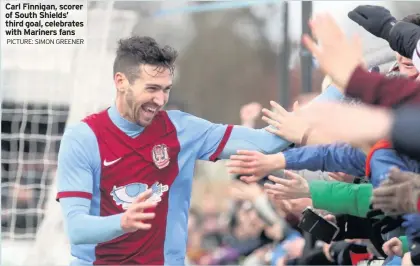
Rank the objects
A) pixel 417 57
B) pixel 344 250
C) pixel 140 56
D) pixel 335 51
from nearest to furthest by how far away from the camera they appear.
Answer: pixel 335 51 < pixel 417 57 < pixel 140 56 < pixel 344 250

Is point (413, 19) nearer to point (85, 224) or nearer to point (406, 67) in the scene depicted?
point (406, 67)

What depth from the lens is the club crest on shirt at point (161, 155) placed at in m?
2.97

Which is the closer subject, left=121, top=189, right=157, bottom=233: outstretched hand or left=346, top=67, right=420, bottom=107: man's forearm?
left=346, top=67, right=420, bottom=107: man's forearm

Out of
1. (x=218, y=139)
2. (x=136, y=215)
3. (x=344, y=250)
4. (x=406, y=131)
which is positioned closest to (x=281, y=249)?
(x=344, y=250)

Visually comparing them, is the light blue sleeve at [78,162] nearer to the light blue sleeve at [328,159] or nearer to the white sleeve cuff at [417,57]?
the light blue sleeve at [328,159]

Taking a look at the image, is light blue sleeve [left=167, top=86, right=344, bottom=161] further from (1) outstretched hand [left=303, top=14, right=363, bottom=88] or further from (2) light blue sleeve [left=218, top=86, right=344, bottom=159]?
(1) outstretched hand [left=303, top=14, right=363, bottom=88]

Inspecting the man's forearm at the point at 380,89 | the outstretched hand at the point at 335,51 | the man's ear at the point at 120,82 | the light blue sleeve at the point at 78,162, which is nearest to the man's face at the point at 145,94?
the man's ear at the point at 120,82

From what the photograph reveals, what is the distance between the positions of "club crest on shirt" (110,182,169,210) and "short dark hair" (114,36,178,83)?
0.34m

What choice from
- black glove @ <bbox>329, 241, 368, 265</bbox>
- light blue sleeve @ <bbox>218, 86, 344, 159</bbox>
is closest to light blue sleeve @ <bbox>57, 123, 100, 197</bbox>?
light blue sleeve @ <bbox>218, 86, 344, 159</bbox>

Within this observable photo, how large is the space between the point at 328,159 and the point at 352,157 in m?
0.09

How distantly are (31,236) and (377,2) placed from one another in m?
1.74

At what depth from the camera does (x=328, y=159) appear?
2.89m

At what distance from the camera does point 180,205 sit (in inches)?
118

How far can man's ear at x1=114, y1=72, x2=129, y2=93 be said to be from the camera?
2.97 metres
